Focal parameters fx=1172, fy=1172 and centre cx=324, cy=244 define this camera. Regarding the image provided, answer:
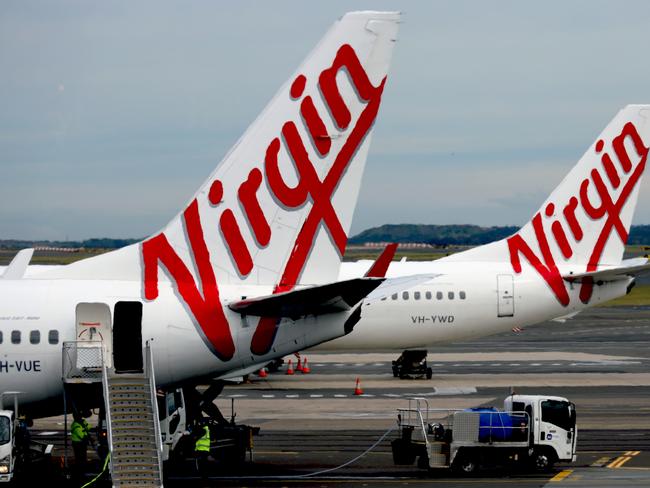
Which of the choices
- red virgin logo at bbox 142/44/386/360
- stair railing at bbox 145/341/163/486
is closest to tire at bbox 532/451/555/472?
red virgin logo at bbox 142/44/386/360

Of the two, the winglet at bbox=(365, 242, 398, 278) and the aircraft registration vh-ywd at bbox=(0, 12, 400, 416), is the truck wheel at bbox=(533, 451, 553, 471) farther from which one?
the winglet at bbox=(365, 242, 398, 278)

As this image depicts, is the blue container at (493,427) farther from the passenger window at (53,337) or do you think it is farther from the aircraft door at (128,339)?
the passenger window at (53,337)

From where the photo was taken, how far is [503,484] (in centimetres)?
3062

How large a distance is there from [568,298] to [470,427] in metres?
23.5

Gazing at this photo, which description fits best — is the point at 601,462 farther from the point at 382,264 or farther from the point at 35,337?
the point at 35,337

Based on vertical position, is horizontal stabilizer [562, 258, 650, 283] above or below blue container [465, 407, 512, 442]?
above

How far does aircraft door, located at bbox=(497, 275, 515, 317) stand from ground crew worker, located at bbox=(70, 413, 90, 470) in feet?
90.1

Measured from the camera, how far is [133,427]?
1137 inches

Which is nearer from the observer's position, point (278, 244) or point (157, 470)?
point (157, 470)

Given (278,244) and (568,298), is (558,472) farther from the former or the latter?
(568,298)

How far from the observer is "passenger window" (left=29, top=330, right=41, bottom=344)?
100ft

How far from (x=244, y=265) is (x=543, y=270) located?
2668 cm

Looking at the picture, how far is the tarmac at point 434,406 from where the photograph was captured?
32312 millimetres

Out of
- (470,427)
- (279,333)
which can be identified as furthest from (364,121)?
(470,427)
